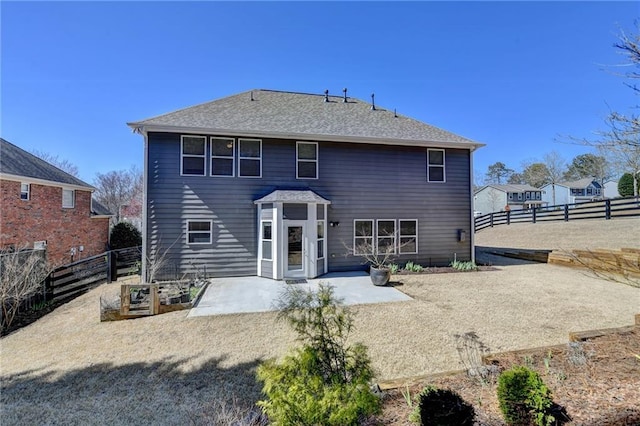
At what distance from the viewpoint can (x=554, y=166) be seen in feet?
141

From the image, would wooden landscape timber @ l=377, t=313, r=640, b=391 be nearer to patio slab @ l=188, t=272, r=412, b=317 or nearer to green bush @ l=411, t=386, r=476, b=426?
green bush @ l=411, t=386, r=476, b=426

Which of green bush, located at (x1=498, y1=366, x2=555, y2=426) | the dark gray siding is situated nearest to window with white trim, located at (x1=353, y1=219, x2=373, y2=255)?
the dark gray siding

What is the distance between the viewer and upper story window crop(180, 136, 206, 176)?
10.0 meters

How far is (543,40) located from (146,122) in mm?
12900

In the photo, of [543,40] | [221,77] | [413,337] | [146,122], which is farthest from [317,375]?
[221,77]

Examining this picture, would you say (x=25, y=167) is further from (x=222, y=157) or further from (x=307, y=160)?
(x=307, y=160)

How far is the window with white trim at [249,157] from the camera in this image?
10.5m

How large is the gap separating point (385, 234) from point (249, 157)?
6.31 m

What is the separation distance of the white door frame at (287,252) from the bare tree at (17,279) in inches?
282

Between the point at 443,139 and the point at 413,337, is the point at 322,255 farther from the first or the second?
the point at 443,139

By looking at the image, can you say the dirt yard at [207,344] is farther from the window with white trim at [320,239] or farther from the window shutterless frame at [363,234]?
the window with white trim at [320,239]

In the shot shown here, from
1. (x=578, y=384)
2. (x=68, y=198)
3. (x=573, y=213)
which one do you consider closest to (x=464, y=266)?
(x=578, y=384)

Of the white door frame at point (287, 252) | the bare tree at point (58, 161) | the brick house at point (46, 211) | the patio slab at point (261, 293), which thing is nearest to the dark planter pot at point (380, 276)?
the patio slab at point (261, 293)

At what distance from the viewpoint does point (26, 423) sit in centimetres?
323
